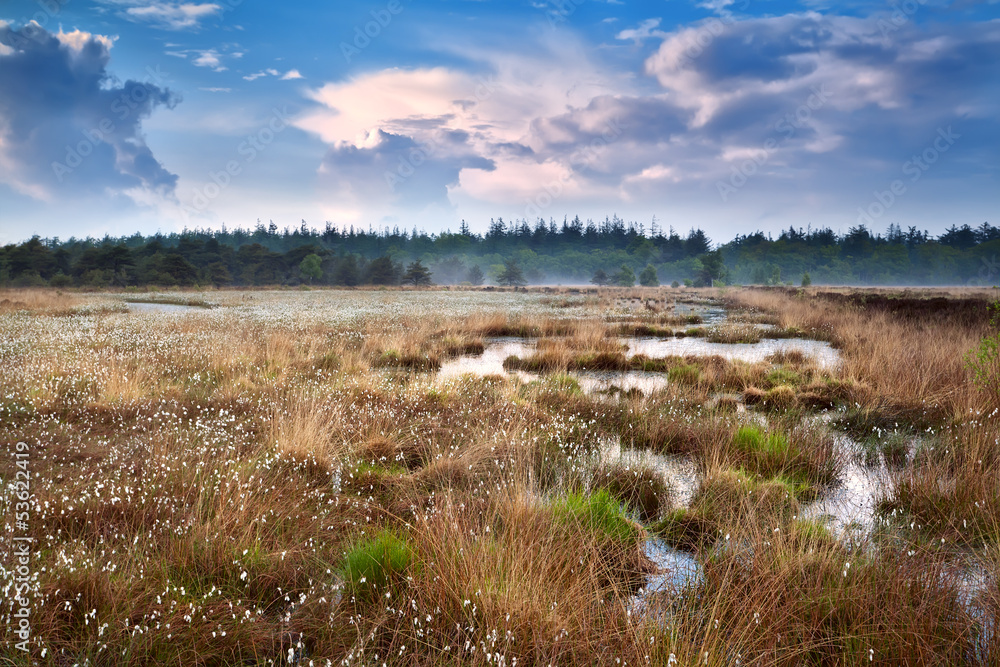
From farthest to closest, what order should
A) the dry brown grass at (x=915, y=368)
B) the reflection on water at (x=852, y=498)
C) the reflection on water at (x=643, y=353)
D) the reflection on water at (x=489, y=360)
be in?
the reflection on water at (x=489, y=360), the reflection on water at (x=643, y=353), the dry brown grass at (x=915, y=368), the reflection on water at (x=852, y=498)

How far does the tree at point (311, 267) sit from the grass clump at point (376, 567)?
86.1 m

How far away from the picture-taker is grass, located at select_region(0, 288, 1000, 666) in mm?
2721

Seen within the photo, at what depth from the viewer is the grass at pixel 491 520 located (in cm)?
272

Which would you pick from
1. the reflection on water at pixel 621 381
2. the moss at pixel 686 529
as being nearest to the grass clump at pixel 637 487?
the moss at pixel 686 529

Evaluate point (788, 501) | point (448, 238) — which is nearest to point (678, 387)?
point (788, 501)

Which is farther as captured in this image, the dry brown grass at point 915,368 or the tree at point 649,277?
the tree at point 649,277

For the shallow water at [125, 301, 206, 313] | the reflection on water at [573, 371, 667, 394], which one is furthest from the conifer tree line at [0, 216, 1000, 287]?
the reflection on water at [573, 371, 667, 394]

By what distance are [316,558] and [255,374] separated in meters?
7.56

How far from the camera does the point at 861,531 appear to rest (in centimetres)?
402

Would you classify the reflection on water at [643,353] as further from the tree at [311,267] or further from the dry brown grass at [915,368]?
the tree at [311,267]

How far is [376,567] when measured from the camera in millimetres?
3418

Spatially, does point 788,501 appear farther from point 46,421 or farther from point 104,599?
point 46,421

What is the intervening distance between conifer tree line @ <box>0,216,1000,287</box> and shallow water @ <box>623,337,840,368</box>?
75522 millimetres

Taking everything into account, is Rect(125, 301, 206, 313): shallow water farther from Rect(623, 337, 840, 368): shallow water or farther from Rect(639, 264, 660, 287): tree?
Rect(639, 264, 660, 287): tree
